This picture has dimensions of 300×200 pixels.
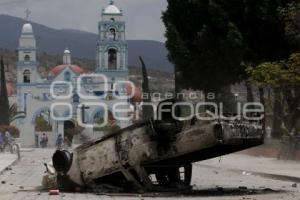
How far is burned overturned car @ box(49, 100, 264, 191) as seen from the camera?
16.8m

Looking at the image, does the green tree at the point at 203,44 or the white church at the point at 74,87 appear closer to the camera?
the green tree at the point at 203,44

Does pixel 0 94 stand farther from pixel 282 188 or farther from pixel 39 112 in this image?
pixel 282 188

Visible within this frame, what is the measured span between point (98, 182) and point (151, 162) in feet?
4.74

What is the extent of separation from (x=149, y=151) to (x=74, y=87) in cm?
6767

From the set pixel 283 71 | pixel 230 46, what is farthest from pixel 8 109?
pixel 283 71

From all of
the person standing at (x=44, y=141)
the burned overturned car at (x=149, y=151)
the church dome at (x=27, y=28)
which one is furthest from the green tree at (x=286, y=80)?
the church dome at (x=27, y=28)

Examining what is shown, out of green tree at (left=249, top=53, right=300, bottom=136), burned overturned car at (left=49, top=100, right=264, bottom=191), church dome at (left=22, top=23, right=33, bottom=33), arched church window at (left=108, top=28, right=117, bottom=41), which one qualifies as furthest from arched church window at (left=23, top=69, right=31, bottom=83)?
burned overturned car at (left=49, top=100, right=264, bottom=191)

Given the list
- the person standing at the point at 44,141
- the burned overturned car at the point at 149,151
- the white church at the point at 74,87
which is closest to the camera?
the burned overturned car at the point at 149,151

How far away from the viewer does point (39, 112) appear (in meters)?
81.3

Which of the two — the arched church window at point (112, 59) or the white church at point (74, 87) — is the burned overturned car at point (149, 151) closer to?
the white church at point (74, 87)

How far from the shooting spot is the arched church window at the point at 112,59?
283 feet

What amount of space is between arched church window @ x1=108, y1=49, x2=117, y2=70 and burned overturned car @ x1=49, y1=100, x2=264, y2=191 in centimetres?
6843

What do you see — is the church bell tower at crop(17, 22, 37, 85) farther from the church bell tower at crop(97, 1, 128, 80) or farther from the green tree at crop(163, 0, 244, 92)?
the green tree at crop(163, 0, 244, 92)

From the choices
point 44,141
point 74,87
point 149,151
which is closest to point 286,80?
point 149,151
